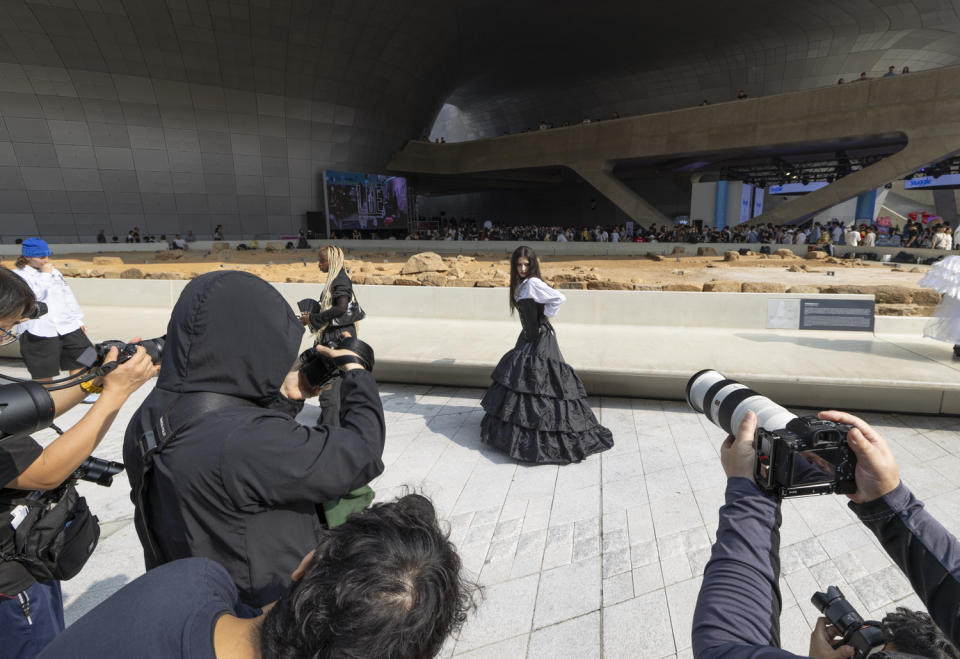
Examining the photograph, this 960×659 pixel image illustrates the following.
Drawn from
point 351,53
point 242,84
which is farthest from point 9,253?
point 351,53

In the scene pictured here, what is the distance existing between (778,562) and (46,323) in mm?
5980

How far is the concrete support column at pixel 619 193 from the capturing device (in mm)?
26984

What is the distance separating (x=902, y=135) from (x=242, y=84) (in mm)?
30684

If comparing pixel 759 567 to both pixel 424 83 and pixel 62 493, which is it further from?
pixel 424 83

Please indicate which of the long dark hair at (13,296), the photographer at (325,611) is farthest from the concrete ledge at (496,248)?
the long dark hair at (13,296)

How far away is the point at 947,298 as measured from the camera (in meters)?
5.46

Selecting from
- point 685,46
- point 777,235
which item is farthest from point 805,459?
point 685,46

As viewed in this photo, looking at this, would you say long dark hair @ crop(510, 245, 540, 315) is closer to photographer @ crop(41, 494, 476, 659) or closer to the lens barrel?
the lens barrel

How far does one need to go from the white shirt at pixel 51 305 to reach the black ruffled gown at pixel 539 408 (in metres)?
4.16

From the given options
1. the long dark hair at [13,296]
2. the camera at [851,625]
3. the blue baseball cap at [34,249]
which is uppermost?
the blue baseball cap at [34,249]

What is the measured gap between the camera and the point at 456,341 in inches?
268

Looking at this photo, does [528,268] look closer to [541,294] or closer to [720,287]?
[541,294]

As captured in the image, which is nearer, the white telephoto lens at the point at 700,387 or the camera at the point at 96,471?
the white telephoto lens at the point at 700,387

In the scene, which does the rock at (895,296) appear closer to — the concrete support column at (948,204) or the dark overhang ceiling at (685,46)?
the dark overhang ceiling at (685,46)
